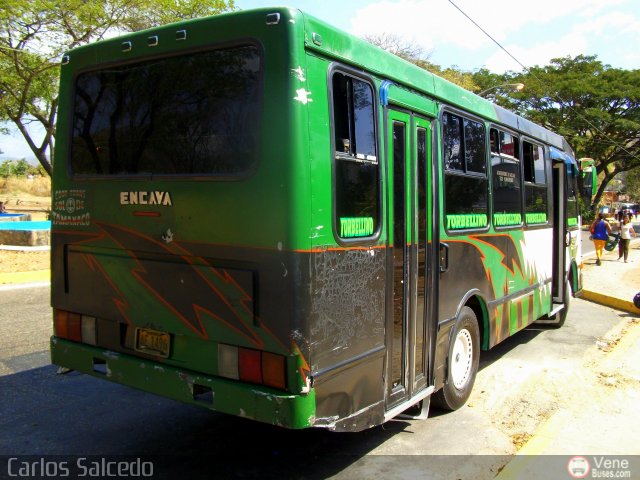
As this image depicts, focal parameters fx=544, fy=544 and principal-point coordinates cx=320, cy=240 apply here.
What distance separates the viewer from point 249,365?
3240 millimetres

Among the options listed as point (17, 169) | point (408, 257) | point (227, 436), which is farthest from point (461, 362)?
point (17, 169)

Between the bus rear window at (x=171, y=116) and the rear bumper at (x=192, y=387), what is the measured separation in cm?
129

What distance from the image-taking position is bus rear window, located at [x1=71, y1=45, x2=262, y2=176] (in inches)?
131

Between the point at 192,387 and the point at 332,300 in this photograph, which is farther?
the point at 192,387

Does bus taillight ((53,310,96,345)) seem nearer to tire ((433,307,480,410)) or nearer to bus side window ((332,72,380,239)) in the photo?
bus side window ((332,72,380,239))

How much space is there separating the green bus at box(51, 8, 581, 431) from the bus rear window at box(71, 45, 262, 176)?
0.5 inches

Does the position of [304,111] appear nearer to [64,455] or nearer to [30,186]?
[64,455]

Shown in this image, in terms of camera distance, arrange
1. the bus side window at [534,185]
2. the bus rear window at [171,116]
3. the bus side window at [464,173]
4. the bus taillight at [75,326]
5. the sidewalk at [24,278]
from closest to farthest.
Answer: the bus rear window at [171,116] < the bus taillight at [75,326] < the bus side window at [464,173] < the bus side window at [534,185] < the sidewalk at [24,278]

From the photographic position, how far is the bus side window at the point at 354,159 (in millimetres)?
3369

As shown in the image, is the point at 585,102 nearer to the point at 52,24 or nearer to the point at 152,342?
the point at 52,24

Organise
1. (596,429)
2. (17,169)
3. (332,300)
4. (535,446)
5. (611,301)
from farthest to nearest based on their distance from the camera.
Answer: (17,169)
(611,301)
(596,429)
(535,446)
(332,300)

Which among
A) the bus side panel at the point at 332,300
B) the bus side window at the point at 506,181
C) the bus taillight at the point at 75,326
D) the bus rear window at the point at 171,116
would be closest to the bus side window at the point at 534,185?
the bus side window at the point at 506,181

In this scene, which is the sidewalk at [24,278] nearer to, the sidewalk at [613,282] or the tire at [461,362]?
the tire at [461,362]

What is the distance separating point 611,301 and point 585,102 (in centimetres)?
3206
